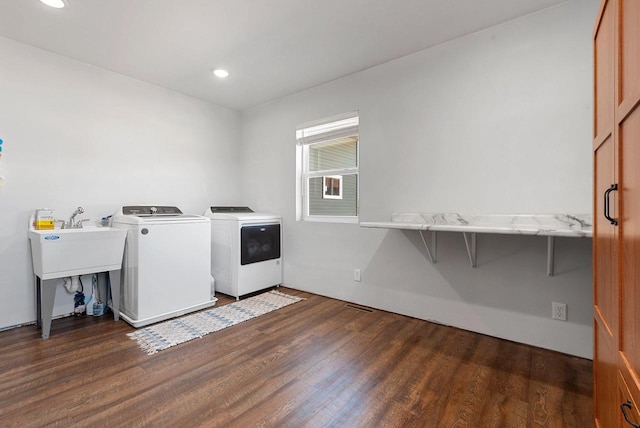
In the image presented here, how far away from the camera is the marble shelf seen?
1814 millimetres

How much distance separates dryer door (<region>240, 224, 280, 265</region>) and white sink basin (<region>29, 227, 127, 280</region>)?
1.14 m

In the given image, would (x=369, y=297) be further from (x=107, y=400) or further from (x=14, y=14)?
(x=14, y=14)

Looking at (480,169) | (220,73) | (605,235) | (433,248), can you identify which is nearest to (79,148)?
(220,73)

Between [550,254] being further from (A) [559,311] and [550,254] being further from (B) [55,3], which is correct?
(B) [55,3]

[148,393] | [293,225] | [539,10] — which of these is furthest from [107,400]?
[539,10]

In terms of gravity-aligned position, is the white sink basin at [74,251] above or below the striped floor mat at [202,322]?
above

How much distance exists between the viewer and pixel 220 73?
10.3 feet

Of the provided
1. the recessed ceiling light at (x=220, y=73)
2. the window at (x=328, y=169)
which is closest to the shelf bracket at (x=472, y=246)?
the window at (x=328, y=169)

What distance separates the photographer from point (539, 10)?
7.08ft

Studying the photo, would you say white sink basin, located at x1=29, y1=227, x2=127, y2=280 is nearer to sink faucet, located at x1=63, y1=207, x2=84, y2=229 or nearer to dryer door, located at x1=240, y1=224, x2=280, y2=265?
sink faucet, located at x1=63, y1=207, x2=84, y2=229

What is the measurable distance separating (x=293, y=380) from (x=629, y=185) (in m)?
1.78

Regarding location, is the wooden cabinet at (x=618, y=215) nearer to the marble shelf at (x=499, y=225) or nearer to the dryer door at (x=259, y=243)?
the marble shelf at (x=499, y=225)

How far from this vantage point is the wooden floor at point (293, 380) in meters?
1.48

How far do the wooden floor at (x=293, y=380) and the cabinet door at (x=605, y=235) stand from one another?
1.37 feet
